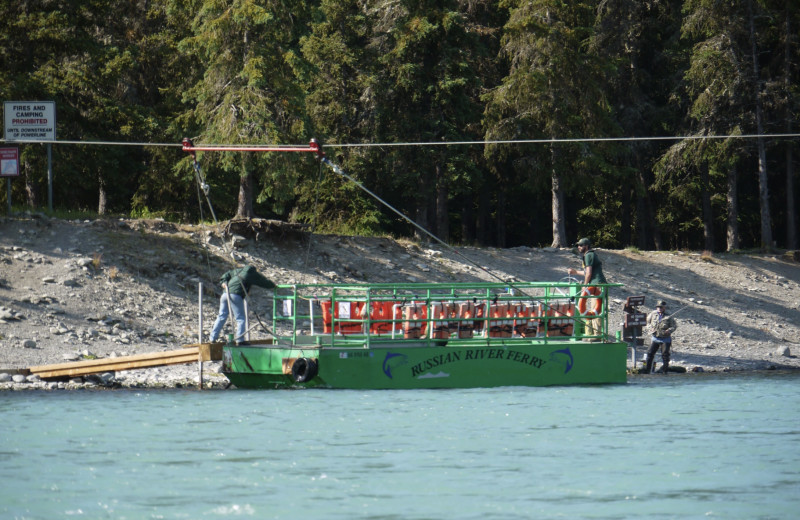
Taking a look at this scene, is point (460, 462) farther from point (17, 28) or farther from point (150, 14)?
point (150, 14)

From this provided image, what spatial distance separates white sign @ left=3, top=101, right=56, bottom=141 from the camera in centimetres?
3181

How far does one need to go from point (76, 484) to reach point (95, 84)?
91.3 ft

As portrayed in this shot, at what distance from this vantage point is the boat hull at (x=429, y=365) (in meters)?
20.6

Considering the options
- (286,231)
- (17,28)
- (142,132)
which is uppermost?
(17,28)

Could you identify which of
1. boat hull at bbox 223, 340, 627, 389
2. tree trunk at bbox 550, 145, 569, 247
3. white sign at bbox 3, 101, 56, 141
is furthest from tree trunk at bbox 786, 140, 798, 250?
white sign at bbox 3, 101, 56, 141

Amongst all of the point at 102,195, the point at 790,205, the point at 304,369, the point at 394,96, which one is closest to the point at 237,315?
the point at 304,369

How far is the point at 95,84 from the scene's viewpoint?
127ft

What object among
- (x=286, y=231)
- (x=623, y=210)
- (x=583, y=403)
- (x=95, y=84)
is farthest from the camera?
(x=623, y=210)

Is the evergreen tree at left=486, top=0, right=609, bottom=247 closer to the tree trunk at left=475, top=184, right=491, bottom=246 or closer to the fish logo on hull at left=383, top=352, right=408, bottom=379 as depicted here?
the tree trunk at left=475, top=184, right=491, bottom=246

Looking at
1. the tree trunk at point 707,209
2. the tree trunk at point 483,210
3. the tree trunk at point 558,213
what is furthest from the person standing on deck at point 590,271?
the tree trunk at point 483,210

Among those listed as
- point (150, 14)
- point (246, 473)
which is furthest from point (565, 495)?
point (150, 14)

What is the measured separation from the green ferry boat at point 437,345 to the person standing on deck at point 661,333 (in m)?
3.62

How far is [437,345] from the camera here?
21.9 m

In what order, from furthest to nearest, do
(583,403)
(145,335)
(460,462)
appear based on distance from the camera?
(145,335), (583,403), (460,462)
